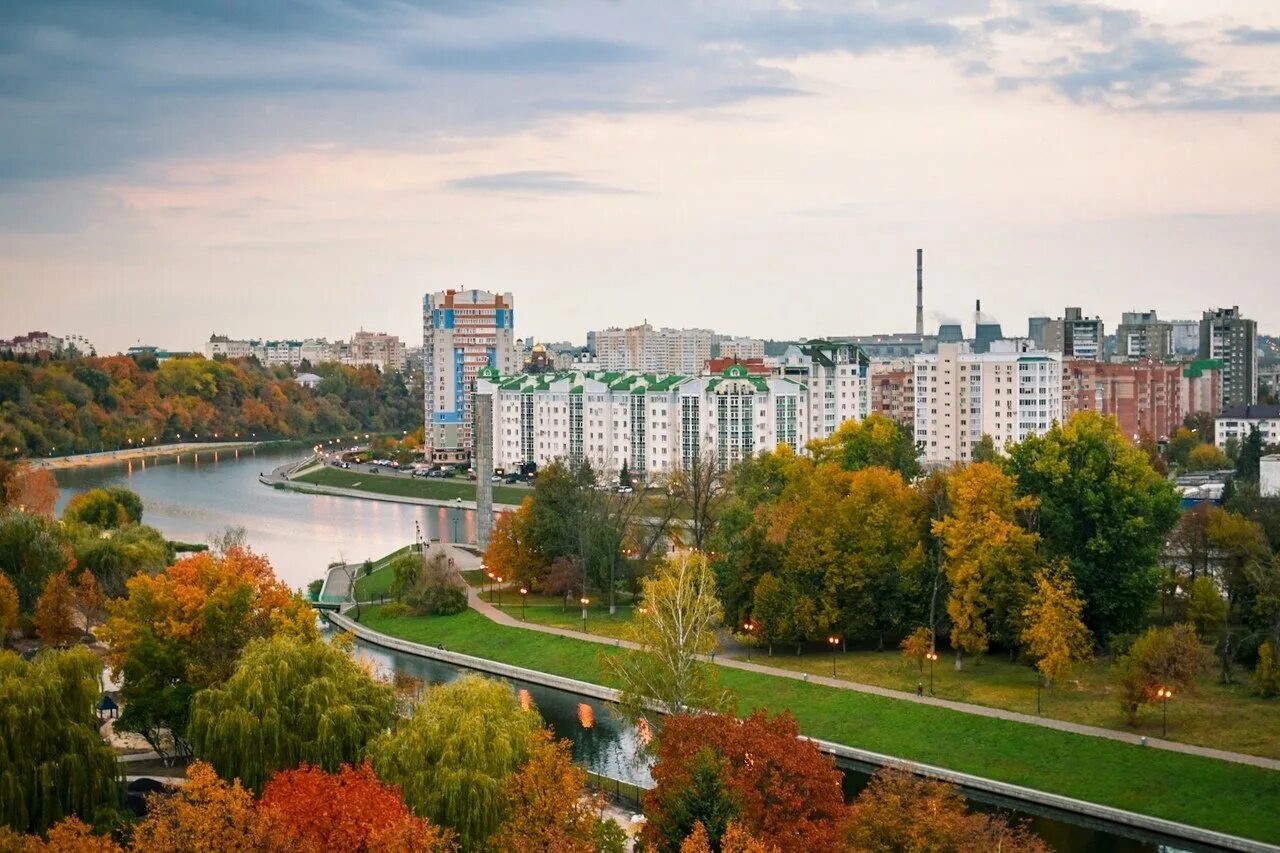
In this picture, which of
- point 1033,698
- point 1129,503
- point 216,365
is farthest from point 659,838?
point 216,365

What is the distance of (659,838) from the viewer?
16469 millimetres

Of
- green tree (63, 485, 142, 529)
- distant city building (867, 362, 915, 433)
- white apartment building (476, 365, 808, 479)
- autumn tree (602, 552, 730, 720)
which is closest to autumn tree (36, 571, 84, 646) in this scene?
autumn tree (602, 552, 730, 720)

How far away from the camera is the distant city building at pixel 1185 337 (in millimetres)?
136625

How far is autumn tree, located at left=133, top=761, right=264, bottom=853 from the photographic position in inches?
570

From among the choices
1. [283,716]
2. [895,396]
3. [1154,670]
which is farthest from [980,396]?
[283,716]

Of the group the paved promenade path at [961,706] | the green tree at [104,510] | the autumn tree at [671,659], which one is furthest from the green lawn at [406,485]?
the autumn tree at [671,659]

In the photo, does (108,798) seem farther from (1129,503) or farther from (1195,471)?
(1195,471)

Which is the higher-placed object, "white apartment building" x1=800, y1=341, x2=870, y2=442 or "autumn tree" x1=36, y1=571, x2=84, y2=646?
"white apartment building" x1=800, y1=341, x2=870, y2=442

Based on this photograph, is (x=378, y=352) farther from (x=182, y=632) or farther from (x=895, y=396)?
(x=182, y=632)

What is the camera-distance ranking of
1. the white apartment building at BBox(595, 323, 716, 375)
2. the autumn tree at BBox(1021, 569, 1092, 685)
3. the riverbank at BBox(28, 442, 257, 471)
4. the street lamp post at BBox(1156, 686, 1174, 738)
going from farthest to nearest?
the white apartment building at BBox(595, 323, 716, 375)
the riverbank at BBox(28, 442, 257, 471)
the autumn tree at BBox(1021, 569, 1092, 685)
the street lamp post at BBox(1156, 686, 1174, 738)

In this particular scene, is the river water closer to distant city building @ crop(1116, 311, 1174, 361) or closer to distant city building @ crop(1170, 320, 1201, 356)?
distant city building @ crop(1116, 311, 1174, 361)

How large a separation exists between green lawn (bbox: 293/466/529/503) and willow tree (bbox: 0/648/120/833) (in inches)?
1560

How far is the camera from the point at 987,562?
27.3 meters

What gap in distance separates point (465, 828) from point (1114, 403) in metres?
59.3
